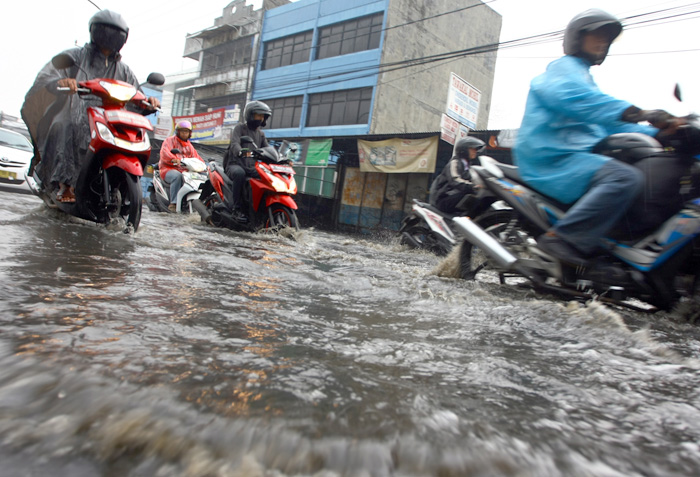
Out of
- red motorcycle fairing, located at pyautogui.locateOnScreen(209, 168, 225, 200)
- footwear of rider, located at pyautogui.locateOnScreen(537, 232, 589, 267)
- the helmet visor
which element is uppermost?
the helmet visor

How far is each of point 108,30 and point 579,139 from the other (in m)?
3.84

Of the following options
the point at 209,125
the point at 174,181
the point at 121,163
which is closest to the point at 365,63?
the point at 209,125

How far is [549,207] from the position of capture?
298 centimetres

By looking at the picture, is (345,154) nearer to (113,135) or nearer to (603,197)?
(113,135)

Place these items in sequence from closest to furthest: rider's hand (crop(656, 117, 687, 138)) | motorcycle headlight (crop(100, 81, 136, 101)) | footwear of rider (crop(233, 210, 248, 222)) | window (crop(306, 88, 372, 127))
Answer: rider's hand (crop(656, 117, 687, 138)), motorcycle headlight (crop(100, 81, 136, 101)), footwear of rider (crop(233, 210, 248, 222)), window (crop(306, 88, 372, 127))

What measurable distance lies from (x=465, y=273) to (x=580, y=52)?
5.53 ft

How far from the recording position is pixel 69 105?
162 inches

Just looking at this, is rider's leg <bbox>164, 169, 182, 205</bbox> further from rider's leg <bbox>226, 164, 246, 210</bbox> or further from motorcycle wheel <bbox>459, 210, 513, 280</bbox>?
motorcycle wheel <bbox>459, 210, 513, 280</bbox>

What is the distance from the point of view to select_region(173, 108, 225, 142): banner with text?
84.9 feet

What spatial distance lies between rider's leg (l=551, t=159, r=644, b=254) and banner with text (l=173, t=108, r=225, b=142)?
2503cm

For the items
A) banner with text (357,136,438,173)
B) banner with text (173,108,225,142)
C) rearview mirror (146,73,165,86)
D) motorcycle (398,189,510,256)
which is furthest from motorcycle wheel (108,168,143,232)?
banner with text (173,108,225,142)

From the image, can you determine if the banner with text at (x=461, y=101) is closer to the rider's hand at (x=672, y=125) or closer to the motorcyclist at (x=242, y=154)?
the motorcyclist at (x=242, y=154)

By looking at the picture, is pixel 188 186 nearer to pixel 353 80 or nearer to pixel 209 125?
pixel 353 80

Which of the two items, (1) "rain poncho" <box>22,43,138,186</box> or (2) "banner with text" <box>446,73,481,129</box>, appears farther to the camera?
(2) "banner with text" <box>446,73,481,129</box>
